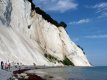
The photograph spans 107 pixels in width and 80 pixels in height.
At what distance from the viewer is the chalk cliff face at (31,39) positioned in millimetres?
62650

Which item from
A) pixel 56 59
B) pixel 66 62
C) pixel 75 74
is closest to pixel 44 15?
pixel 56 59

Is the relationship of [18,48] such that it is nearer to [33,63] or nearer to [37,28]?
[33,63]

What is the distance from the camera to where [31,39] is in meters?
84.5

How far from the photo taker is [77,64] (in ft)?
353

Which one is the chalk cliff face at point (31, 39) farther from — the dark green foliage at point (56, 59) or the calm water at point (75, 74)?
the calm water at point (75, 74)

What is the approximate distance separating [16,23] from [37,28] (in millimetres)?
19513

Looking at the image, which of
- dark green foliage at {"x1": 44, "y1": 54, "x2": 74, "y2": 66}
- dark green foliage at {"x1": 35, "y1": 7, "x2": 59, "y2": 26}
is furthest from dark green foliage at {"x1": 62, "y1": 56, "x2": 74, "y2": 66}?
dark green foliage at {"x1": 35, "y1": 7, "x2": 59, "y2": 26}

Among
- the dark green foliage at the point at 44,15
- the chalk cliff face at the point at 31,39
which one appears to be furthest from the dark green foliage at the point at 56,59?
the dark green foliage at the point at 44,15

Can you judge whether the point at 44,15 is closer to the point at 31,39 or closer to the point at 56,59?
the point at 56,59

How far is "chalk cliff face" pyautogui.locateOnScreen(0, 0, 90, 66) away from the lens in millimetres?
62650

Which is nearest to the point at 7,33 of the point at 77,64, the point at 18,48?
the point at 18,48

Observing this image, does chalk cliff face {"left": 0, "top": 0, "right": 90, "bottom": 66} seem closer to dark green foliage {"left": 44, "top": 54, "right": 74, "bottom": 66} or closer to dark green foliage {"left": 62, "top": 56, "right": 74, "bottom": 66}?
dark green foliage {"left": 44, "top": 54, "right": 74, "bottom": 66}

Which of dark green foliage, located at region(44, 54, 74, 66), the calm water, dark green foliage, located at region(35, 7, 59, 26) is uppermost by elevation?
dark green foliage, located at region(35, 7, 59, 26)

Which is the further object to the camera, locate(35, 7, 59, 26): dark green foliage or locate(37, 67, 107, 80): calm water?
locate(35, 7, 59, 26): dark green foliage
